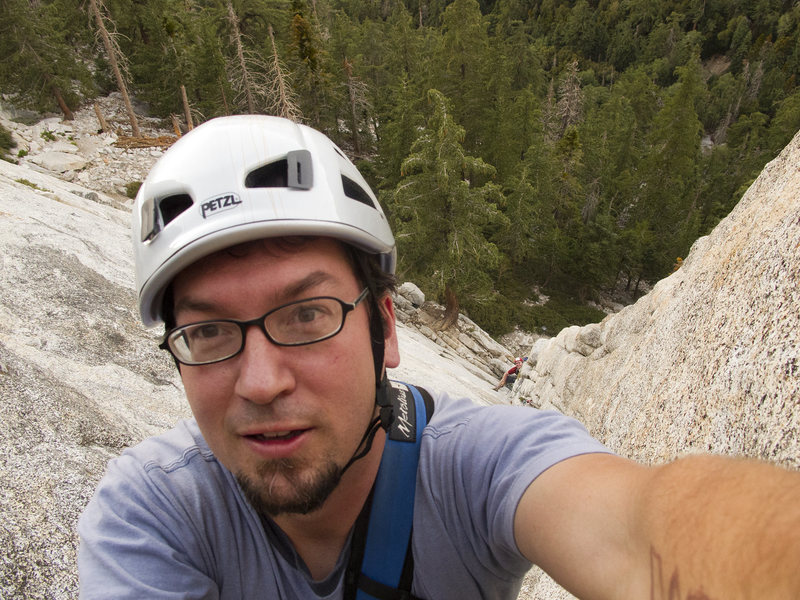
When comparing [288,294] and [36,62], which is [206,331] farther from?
[36,62]

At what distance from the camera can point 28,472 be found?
12.1 ft

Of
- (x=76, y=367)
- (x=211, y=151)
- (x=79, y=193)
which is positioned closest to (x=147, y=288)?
(x=211, y=151)

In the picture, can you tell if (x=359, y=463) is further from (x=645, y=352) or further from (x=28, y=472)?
(x=645, y=352)

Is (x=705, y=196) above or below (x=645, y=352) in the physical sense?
below

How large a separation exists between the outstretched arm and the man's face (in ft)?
2.67

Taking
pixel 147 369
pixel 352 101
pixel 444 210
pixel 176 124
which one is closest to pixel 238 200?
pixel 147 369

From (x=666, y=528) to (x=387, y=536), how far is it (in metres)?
1.18

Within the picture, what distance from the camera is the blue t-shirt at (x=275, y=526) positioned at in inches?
65.5

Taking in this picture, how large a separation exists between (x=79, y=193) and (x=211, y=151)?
17406 millimetres

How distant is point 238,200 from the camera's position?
2014mm

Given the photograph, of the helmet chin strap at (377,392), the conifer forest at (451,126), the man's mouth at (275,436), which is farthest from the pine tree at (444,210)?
the man's mouth at (275,436)

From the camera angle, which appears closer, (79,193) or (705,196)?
(79,193)

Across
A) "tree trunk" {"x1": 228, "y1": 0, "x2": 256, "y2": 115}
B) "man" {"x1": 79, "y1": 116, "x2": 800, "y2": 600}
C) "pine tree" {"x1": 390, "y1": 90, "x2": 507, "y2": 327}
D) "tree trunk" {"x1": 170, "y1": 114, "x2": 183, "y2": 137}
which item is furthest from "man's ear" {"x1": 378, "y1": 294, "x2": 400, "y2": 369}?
"tree trunk" {"x1": 170, "y1": 114, "x2": 183, "y2": 137}

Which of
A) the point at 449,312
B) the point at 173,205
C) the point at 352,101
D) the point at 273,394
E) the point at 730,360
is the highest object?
the point at 173,205
